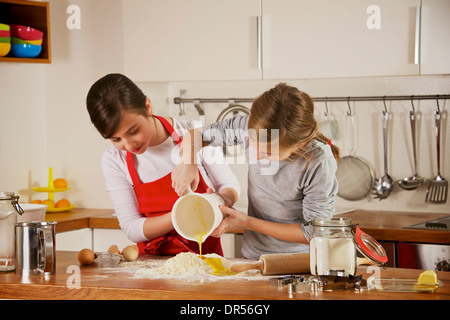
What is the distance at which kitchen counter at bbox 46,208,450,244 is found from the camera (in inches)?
87.0

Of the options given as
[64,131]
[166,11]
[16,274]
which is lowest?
[16,274]

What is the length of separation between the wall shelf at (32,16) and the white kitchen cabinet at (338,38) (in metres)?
0.96

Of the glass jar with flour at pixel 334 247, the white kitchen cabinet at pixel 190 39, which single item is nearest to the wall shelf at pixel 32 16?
the white kitchen cabinet at pixel 190 39

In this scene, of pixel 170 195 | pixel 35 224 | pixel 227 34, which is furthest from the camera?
pixel 227 34

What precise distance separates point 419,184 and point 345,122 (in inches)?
16.8

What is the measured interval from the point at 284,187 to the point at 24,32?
146 cm

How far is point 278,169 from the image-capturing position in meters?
1.80

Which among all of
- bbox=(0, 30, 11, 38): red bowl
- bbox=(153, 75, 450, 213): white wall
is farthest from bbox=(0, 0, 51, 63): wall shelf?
bbox=(153, 75, 450, 213): white wall

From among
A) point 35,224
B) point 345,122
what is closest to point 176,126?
point 35,224

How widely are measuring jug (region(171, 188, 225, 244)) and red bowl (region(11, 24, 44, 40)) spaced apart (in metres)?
1.33

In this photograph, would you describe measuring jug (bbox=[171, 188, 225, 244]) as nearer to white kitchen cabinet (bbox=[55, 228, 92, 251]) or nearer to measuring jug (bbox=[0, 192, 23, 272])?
measuring jug (bbox=[0, 192, 23, 272])

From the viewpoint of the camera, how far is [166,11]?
2691 mm

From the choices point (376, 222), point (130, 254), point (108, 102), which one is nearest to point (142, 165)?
point (108, 102)

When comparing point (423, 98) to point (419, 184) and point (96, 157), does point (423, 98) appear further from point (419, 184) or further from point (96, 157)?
point (96, 157)
